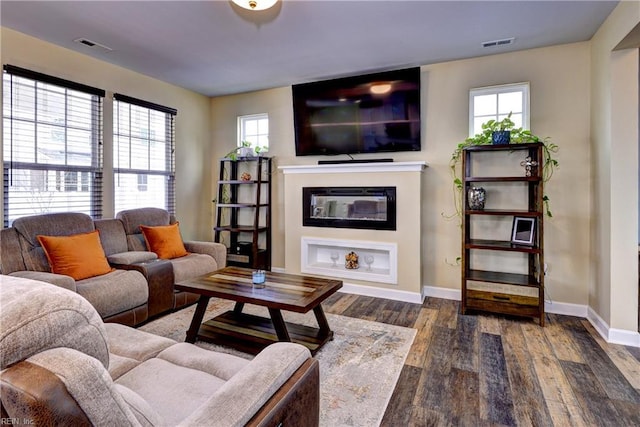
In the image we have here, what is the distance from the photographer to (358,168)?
4.00m

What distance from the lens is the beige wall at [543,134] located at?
10.8 ft

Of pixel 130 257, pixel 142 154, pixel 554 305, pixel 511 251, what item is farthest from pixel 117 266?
pixel 554 305

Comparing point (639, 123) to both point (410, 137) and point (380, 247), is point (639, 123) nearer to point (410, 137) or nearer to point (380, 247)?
point (410, 137)

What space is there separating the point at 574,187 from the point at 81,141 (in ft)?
16.7

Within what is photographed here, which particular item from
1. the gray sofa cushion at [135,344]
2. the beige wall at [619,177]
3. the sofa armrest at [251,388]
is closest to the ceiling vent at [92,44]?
the gray sofa cushion at [135,344]

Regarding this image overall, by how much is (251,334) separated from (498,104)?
343 centimetres

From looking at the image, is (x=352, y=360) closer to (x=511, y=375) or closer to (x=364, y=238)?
(x=511, y=375)

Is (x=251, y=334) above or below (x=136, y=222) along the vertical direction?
below

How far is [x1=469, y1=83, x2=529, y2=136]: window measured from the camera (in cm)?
354

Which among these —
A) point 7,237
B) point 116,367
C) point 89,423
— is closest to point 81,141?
point 7,237

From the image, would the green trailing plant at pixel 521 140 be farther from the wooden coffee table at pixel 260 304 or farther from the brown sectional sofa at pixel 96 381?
the brown sectional sofa at pixel 96 381

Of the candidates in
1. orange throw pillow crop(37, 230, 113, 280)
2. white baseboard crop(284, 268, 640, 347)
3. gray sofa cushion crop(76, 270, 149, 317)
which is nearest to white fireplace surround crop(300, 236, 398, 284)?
white baseboard crop(284, 268, 640, 347)

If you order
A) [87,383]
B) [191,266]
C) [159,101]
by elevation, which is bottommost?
[191,266]

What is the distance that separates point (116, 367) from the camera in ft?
4.73
